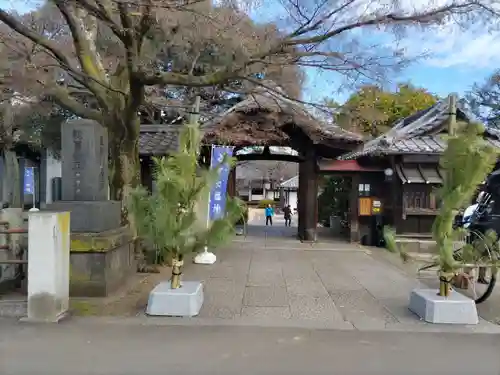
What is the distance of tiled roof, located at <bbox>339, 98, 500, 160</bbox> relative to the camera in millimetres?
16391

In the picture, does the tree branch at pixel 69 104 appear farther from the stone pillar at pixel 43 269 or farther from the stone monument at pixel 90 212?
the stone pillar at pixel 43 269

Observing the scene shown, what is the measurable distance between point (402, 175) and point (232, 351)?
1250 cm

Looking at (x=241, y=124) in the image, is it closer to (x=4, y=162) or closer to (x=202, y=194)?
(x=202, y=194)

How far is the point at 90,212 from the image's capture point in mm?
8109

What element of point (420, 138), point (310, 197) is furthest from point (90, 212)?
point (420, 138)

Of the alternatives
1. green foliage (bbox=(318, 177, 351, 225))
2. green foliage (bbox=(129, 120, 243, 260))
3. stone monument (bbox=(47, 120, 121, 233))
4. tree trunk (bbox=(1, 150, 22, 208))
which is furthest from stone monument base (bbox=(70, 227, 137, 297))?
tree trunk (bbox=(1, 150, 22, 208))

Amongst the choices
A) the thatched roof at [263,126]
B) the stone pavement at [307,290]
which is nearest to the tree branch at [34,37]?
the stone pavement at [307,290]

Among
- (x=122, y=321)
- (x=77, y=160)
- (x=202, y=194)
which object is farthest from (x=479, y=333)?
(x=77, y=160)

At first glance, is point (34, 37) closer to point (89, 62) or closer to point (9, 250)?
point (89, 62)

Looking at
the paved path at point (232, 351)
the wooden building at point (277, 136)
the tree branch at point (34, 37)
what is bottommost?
the paved path at point (232, 351)

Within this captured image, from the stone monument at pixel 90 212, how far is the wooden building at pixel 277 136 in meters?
6.81

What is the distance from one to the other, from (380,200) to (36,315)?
44.3 ft

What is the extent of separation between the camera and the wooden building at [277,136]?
15641mm

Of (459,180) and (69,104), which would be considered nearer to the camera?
(459,180)
